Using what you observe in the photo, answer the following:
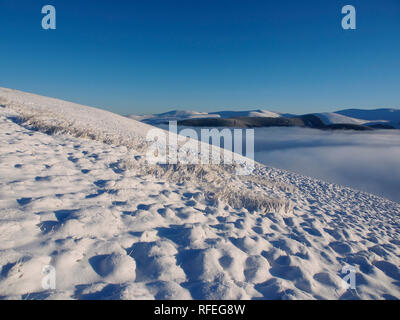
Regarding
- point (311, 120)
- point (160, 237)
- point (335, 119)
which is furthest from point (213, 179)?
point (335, 119)

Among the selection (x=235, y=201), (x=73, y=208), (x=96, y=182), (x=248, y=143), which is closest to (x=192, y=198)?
(x=235, y=201)

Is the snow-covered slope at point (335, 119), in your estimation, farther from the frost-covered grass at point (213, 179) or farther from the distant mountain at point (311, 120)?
the frost-covered grass at point (213, 179)

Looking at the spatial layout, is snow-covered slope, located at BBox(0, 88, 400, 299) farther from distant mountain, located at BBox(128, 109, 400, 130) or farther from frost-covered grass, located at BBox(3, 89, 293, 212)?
distant mountain, located at BBox(128, 109, 400, 130)

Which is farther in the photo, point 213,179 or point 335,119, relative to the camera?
point 335,119

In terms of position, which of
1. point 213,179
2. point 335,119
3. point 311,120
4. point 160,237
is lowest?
point 160,237

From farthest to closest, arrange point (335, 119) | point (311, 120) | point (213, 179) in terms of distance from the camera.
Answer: point (335, 119), point (311, 120), point (213, 179)

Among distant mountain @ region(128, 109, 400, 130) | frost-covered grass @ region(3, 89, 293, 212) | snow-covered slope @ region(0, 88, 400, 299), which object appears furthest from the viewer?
distant mountain @ region(128, 109, 400, 130)

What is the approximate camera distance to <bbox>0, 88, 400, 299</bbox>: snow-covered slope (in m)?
2.01

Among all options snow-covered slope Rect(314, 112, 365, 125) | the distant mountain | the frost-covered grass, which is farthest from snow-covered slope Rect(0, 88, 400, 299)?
snow-covered slope Rect(314, 112, 365, 125)

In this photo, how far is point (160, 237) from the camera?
8.99 ft

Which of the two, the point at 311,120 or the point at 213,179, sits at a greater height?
the point at 311,120

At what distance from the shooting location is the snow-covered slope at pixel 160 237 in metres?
2.01

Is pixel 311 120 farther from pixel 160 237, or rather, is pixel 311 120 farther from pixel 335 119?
pixel 160 237
